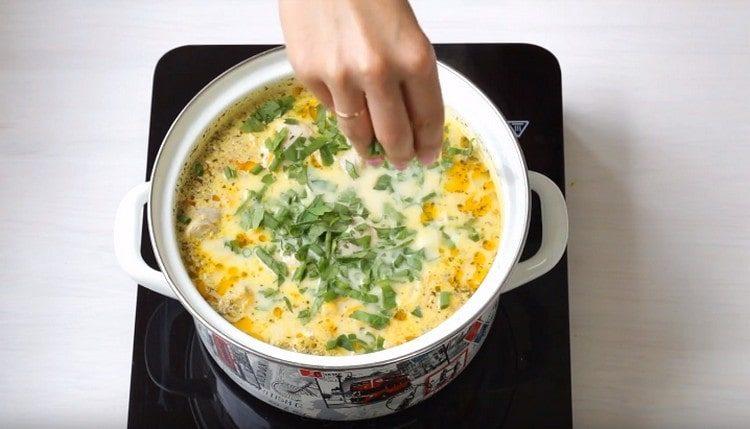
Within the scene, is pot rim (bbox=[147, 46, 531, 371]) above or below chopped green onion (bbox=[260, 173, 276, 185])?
below

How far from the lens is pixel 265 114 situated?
107cm

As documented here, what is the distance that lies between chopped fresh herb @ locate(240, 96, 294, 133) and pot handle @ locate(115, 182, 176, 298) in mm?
142

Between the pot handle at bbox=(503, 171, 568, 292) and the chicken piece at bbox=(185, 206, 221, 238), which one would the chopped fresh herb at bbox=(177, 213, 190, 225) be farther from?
the pot handle at bbox=(503, 171, 568, 292)

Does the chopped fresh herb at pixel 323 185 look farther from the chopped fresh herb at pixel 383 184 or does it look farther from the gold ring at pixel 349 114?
the gold ring at pixel 349 114

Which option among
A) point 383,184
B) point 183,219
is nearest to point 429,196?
point 383,184

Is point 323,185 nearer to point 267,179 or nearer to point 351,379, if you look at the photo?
point 267,179

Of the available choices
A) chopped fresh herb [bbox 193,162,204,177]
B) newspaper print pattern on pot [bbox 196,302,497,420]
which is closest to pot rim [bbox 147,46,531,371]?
newspaper print pattern on pot [bbox 196,302,497,420]

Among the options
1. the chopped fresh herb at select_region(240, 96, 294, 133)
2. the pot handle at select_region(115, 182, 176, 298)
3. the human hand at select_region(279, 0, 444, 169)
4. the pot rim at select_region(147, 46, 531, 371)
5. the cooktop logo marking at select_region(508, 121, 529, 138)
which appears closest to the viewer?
the human hand at select_region(279, 0, 444, 169)

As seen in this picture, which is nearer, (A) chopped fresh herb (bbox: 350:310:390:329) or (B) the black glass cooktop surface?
(A) chopped fresh herb (bbox: 350:310:390:329)

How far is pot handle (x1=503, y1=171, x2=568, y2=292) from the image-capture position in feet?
3.20

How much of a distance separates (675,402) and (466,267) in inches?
13.4

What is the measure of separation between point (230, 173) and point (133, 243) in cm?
14

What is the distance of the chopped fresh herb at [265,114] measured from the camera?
1.07m

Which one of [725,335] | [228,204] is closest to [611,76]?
[725,335]
